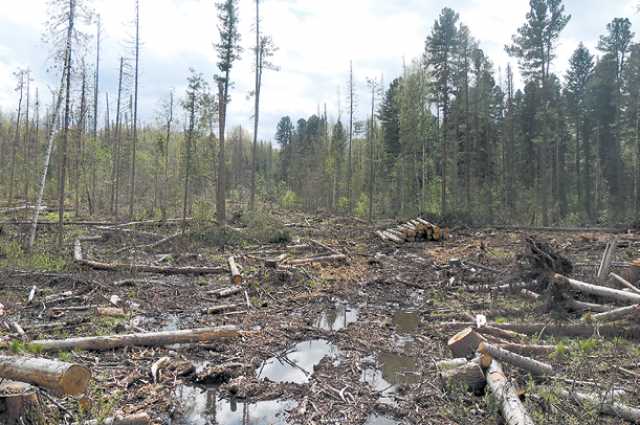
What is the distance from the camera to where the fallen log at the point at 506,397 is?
13.3 ft

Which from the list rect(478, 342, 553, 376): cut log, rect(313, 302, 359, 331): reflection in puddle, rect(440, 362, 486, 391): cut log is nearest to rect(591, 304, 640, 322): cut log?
rect(478, 342, 553, 376): cut log

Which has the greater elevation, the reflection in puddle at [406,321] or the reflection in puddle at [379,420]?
the reflection in puddle at [406,321]

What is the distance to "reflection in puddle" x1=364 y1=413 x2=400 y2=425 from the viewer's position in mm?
4688

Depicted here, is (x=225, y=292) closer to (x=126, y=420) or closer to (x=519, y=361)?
(x=126, y=420)

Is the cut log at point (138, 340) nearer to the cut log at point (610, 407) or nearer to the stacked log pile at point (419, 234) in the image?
the cut log at point (610, 407)

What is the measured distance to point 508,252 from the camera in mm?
15430

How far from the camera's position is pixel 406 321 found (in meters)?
8.81

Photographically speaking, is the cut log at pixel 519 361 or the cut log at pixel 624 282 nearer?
the cut log at pixel 519 361

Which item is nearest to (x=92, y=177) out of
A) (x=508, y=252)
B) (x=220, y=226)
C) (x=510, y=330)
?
(x=220, y=226)

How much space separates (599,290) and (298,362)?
19.2ft

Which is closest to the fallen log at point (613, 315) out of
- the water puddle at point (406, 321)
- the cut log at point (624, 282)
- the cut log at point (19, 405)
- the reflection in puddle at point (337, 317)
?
the cut log at point (624, 282)

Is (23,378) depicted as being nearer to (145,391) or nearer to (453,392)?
(145,391)

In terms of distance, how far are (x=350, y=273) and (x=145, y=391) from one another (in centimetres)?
858

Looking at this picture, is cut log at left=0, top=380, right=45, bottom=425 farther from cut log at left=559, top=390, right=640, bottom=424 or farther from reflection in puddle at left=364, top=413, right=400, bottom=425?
cut log at left=559, top=390, right=640, bottom=424
